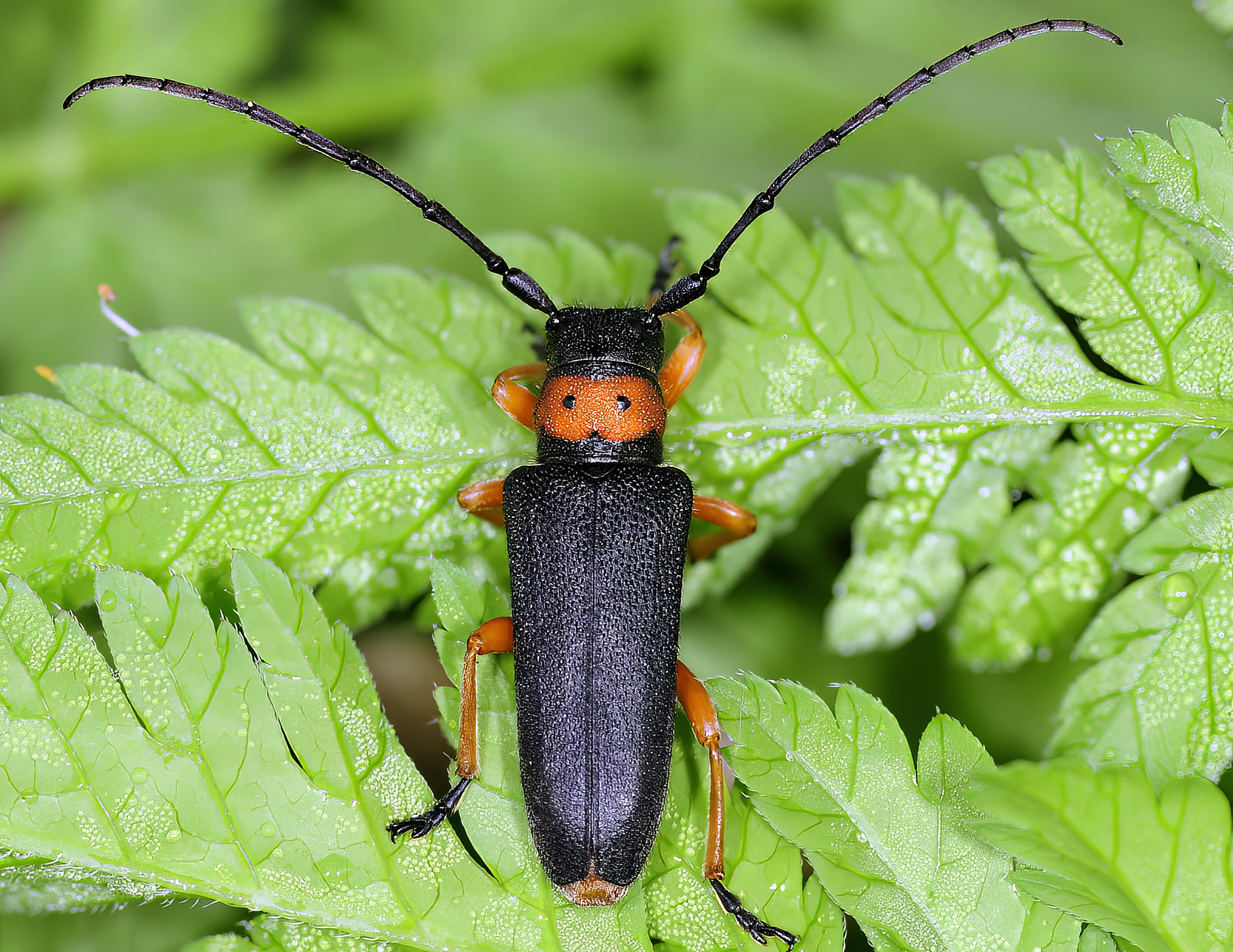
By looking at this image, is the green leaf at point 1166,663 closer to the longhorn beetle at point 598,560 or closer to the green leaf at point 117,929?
the longhorn beetle at point 598,560

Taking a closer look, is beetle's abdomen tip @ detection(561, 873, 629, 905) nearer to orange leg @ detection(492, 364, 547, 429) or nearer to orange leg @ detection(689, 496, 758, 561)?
orange leg @ detection(689, 496, 758, 561)

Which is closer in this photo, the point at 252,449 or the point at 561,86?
the point at 252,449

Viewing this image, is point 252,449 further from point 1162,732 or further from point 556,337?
point 1162,732

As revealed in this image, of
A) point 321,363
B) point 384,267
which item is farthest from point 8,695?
point 384,267

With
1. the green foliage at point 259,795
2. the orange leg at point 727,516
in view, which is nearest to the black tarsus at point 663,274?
the orange leg at point 727,516

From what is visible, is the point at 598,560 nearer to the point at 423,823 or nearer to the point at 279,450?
the point at 423,823

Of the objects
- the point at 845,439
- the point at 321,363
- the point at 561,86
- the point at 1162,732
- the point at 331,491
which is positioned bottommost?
the point at 1162,732
